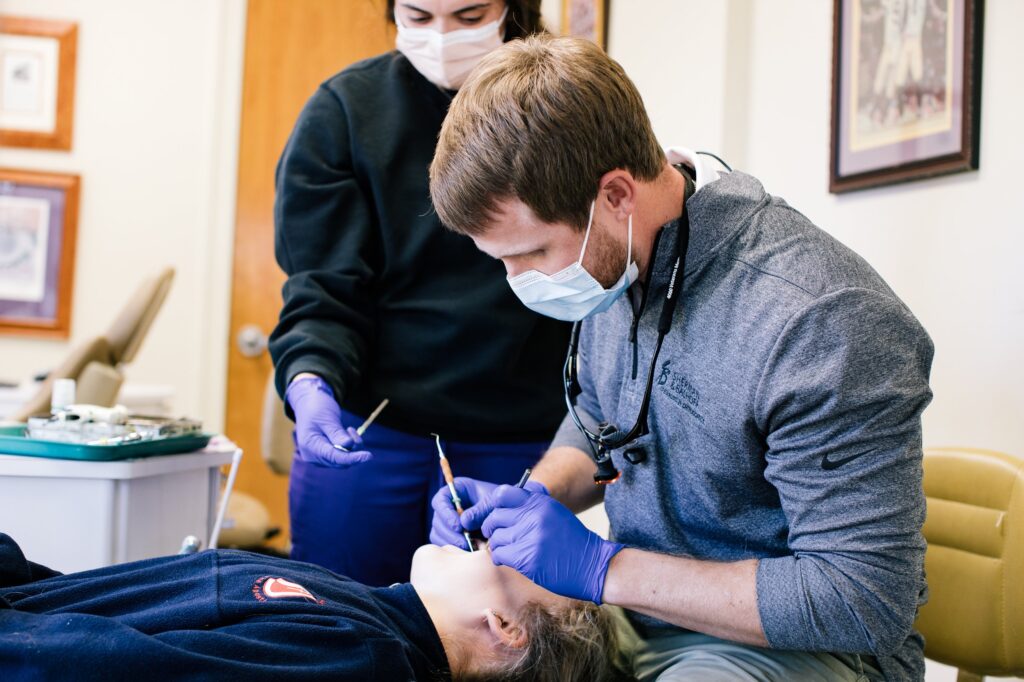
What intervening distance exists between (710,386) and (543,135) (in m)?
0.36

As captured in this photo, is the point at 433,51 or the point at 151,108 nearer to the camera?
the point at 433,51

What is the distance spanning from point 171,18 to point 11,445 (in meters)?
2.85

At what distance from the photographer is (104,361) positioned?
242cm

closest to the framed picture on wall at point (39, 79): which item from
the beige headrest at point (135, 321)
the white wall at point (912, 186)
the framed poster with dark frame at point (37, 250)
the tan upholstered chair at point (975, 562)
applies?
the framed poster with dark frame at point (37, 250)

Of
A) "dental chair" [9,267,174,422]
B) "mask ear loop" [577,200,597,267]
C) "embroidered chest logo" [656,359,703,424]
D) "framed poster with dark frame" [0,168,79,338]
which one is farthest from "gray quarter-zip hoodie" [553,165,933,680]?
"framed poster with dark frame" [0,168,79,338]

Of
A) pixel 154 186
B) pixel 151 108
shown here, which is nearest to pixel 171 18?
pixel 151 108

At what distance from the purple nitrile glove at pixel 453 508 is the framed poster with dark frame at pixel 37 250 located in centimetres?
290

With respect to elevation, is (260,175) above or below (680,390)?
above

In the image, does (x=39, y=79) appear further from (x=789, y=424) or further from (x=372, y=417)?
(x=789, y=424)

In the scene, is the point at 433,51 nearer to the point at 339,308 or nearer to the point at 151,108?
the point at 339,308

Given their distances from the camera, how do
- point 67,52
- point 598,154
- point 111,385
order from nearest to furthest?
point 598,154
point 111,385
point 67,52

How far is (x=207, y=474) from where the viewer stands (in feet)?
6.08

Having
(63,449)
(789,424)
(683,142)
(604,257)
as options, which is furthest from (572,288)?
(683,142)

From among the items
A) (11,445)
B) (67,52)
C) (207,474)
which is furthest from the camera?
(67,52)
